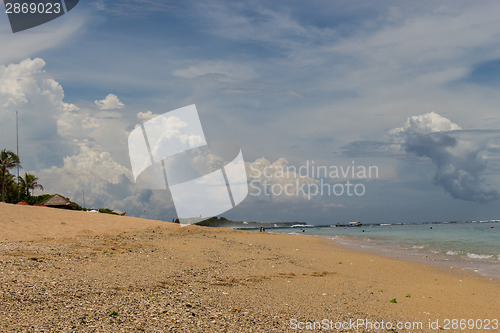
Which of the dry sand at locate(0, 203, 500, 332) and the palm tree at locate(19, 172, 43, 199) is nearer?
the dry sand at locate(0, 203, 500, 332)

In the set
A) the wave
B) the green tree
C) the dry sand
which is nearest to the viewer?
the dry sand

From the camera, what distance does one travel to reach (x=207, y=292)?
10.6m

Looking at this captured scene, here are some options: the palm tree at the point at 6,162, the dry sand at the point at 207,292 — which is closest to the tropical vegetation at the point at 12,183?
the palm tree at the point at 6,162

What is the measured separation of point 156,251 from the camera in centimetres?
1747

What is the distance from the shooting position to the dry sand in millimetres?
7652

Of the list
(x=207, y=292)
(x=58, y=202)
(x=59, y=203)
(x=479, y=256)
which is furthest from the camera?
(x=58, y=202)

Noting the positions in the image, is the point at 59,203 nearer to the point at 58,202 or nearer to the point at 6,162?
the point at 58,202

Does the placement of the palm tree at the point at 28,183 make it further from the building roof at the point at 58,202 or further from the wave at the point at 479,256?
the wave at the point at 479,256

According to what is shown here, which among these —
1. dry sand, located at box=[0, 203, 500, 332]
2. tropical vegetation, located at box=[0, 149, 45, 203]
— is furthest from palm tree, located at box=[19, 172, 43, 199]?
dry sand, located at box=[0, 203, 500, 332]

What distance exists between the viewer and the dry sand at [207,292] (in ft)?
25.1

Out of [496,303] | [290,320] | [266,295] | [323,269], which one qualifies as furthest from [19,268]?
[496,303]

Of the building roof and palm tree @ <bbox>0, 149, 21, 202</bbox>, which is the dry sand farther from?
palm tree @ <bbox>0, 149, 21, 202</bbox>

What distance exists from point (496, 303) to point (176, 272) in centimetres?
1031

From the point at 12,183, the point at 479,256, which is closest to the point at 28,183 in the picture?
the point at 12,183
